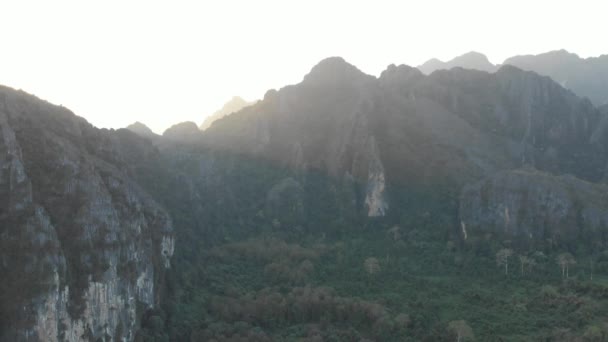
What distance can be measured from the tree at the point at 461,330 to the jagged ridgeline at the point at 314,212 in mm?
185

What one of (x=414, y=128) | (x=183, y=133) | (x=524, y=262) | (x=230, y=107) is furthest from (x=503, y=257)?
(x=230, y=107)

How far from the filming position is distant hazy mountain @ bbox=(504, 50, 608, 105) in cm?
15950

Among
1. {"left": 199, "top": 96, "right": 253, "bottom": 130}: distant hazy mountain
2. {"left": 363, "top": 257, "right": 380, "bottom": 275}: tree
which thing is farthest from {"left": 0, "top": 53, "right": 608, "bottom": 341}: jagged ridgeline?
{"left": 199, "top": 96, "right": 253, "bottom": 130}: distant hazy mountain

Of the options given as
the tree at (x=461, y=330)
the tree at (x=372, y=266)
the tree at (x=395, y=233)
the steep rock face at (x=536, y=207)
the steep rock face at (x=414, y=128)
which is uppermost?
the steep rock face at (x=414, y=128)

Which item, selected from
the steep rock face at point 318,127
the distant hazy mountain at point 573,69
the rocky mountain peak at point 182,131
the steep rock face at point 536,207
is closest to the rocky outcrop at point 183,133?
the rocky mountain peak at point 182,131

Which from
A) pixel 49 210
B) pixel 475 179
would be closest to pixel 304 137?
pixel 475 179

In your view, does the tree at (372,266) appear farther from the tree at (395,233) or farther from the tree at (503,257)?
the tree at (503,257)

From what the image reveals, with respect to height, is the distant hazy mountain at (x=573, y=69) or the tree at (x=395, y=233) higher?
the distant hazy mountain at (x=573, y=69)

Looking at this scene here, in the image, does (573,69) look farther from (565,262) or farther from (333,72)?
(565,262)

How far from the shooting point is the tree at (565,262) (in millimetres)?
58050

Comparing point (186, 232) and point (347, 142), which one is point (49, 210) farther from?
point (347, 142)

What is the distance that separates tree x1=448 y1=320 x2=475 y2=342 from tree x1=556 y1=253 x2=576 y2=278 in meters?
18.7

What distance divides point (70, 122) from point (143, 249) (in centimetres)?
1235

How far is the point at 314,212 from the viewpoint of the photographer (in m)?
80.4
